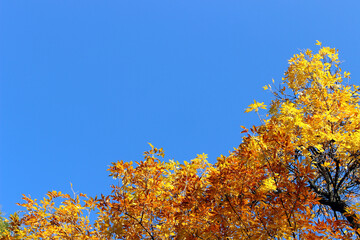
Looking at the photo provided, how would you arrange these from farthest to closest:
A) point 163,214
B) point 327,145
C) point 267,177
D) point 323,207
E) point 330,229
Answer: point 323,207 < point 327,145 < point 163,214 < point 267,177 < point 330,229

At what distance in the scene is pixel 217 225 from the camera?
4.51 m

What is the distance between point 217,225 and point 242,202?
543mm

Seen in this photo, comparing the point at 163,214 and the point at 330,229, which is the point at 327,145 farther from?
the point at 163,214

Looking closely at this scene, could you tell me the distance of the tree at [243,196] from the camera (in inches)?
171

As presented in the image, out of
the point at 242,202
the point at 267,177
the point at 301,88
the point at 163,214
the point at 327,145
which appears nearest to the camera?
the point at 242,202

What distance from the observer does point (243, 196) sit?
16.4ft

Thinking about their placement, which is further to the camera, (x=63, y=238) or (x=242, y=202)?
(x=63, y=238)

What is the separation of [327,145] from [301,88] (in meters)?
2.59

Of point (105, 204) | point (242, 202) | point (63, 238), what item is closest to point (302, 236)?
point (242, 202)

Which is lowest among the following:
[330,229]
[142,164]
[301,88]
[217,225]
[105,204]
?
[330,229]

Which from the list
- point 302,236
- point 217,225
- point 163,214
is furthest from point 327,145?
point 163,214

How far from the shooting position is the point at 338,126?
602cm

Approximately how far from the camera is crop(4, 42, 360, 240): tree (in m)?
4.34

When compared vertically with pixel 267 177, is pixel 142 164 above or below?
above
